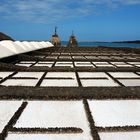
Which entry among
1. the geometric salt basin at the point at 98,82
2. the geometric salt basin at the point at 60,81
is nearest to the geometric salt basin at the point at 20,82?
the geometric salt basin at the point at 60,81

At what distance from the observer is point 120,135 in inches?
59.4

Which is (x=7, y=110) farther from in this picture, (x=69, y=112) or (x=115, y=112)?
(x=115, y=112)

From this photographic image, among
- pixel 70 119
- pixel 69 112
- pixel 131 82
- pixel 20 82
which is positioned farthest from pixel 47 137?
pixel 131 82

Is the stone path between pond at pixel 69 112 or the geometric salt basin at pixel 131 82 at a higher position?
the stone path between pond at pixel 69 112

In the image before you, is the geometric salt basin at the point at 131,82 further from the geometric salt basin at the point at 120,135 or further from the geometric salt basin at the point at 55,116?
the geometric salt basin at the point at 120,135

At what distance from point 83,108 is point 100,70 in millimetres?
1968

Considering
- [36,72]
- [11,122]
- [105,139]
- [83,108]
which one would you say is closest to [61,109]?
[83,108]

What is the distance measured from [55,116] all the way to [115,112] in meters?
0.42

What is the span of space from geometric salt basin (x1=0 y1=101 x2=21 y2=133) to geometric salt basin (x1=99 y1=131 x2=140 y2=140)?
0.58m

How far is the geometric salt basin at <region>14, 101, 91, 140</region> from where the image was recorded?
1.65 m

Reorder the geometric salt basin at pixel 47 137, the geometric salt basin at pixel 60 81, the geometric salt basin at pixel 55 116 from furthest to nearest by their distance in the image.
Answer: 1. the geometric salt basin at pixel 60 81
2. the geometric salt basin at pixel 55 116
3. the geometric salt basin at pixel 47 137

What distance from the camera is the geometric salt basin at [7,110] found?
5.60ft

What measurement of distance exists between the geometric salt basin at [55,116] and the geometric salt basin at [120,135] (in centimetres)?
9

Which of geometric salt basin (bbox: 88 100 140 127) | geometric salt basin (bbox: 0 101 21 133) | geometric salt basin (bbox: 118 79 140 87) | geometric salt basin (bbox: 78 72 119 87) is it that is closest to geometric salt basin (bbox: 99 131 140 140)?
geometric salt basin (bbox: 88 100 140 127)
